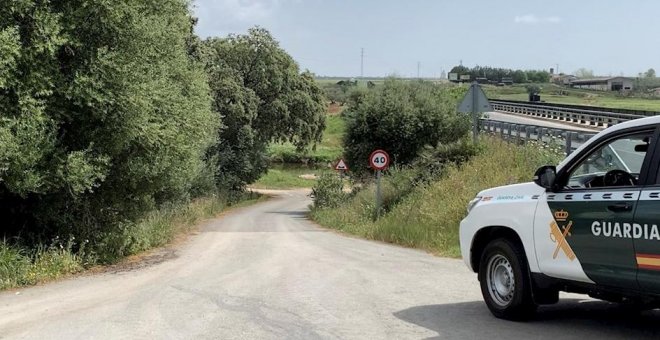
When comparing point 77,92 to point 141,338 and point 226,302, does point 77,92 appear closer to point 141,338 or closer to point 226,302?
point 226,302

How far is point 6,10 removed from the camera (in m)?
10.9

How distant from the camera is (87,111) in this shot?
12.2 m

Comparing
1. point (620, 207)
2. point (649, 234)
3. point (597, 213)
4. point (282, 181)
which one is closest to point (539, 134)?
point (597, 213)

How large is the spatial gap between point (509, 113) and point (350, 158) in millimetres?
43240

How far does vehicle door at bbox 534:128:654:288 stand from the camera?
5574 mm

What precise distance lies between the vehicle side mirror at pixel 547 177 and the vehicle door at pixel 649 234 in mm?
1024

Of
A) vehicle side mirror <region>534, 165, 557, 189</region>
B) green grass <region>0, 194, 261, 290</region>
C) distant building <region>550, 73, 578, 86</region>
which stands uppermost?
distant building <region>550, 73, 578, 86</region>

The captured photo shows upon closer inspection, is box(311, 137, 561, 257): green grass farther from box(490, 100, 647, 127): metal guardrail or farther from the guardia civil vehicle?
box(490, 100, 647, 127): metal guardrail

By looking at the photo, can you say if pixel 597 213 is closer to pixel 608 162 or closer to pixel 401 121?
pixel 608 162

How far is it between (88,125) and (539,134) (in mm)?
17264

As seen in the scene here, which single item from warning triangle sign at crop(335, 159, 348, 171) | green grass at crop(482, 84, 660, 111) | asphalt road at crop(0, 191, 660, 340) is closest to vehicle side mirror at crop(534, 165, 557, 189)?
asphalt road at crop(0, 191, 660, 340)

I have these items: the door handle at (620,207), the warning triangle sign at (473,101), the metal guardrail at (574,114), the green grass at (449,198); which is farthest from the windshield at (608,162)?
the metal guardrail at (574,114)

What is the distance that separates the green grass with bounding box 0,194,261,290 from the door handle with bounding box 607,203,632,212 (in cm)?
936

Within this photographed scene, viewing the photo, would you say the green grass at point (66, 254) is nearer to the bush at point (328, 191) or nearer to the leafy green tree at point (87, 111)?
the leafy green tree at point (87, 111)
